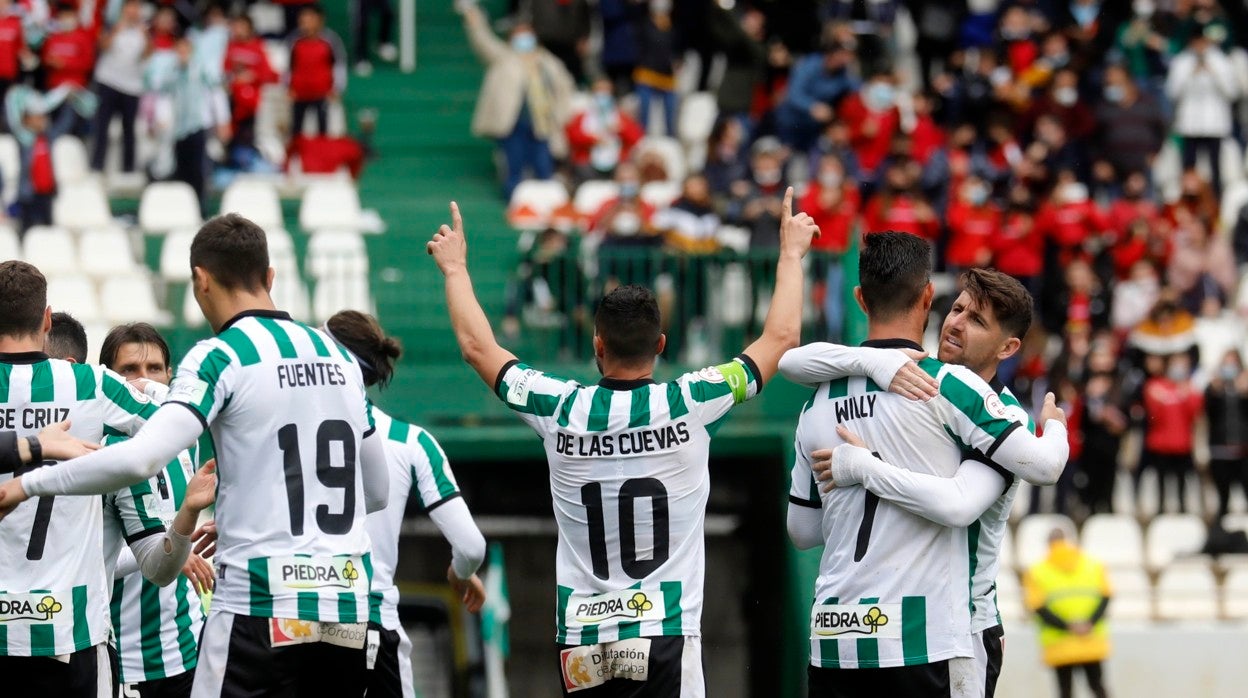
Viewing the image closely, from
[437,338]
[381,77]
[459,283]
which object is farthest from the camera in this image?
[381,77]

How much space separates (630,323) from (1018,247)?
1282cm

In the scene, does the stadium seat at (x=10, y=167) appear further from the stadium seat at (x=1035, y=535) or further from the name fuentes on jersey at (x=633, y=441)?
the name fuentes on jersey at (x=633, y=441)

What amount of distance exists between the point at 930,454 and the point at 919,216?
12303mm

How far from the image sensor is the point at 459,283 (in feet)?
22.6

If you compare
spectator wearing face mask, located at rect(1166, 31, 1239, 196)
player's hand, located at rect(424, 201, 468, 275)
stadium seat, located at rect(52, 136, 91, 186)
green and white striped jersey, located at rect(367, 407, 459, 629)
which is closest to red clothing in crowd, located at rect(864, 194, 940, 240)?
spectator wearing face mask, located at rect(1166, 31, 1239, 196)

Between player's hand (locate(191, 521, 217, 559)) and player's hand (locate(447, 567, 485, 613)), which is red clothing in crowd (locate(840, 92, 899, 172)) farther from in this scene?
player's hand (locate(191, 521, 217, 559))

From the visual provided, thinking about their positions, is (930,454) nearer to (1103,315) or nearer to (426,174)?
(1103,315)

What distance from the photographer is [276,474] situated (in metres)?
6.18

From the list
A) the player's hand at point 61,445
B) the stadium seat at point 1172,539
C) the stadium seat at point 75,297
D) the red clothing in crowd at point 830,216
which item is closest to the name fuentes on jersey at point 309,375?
the player's hand at point 61,445

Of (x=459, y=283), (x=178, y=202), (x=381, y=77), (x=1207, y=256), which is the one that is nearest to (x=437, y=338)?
(x=178, y=202)

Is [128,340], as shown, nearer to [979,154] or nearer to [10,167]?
[10,167]

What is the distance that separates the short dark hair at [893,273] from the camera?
654 centimetres

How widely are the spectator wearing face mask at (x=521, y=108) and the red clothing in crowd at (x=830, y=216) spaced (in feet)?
9.76

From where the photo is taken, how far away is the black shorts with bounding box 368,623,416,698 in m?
8.13
